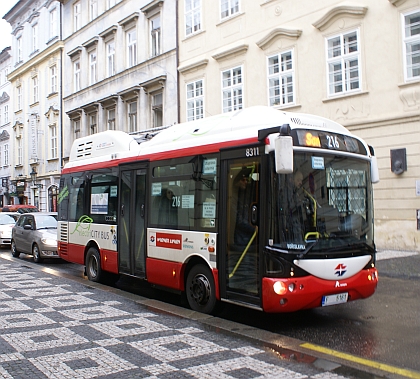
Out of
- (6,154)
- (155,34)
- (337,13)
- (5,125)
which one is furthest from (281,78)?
(5,125)

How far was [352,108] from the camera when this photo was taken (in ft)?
51.1

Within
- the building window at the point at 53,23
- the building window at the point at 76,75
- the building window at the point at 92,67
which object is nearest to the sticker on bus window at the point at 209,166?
→ the building window at the point at 92,67

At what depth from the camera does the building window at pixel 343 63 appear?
51.3 feet

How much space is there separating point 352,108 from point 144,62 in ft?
41.6

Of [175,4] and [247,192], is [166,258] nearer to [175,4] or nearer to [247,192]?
[247,192]

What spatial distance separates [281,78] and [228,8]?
4.35m

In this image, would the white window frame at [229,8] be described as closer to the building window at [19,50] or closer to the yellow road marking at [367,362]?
the yellow road marking at [367,362]

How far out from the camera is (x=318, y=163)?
663 centimetres

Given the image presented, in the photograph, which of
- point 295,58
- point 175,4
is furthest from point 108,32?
point 295,58

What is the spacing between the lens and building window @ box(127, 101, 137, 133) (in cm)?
2665

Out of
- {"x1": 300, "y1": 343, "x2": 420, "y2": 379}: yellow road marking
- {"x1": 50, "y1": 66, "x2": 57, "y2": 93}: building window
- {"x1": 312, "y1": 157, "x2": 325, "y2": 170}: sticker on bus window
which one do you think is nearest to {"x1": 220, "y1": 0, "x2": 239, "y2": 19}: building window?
{"x1": 312, "y1": 157, "x2": 325, "y2": 170}: sticker on bus window

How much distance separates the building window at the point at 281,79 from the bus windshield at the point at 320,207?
1098cm

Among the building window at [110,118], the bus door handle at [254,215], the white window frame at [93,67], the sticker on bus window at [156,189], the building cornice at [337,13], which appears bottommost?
the bus door handle at [254,215]

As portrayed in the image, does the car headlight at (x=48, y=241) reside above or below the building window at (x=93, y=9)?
below
